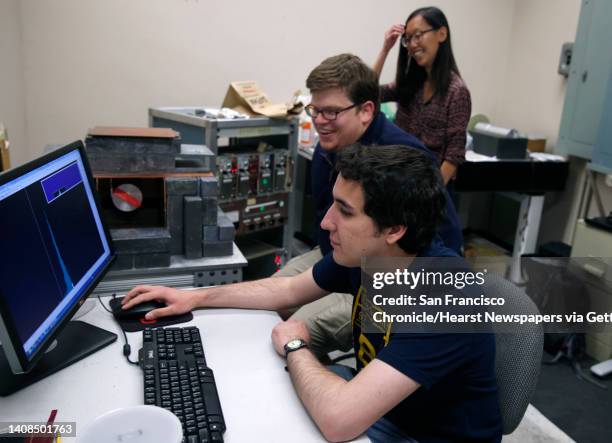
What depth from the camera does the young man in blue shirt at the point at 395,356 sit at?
0.97 metres

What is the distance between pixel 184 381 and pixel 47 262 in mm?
352

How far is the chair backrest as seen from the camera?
113 cm

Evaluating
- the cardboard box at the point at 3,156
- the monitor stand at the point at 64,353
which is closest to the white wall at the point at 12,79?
the cardboard box at the point at 3,156

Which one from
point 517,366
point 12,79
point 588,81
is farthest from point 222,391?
point 588,81

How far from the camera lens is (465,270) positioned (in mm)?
1099

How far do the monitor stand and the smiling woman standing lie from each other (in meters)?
1.61

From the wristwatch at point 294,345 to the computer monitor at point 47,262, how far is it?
1.29 ft

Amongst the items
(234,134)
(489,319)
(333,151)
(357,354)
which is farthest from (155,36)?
(489,319)

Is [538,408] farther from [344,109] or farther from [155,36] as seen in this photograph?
[155,36]

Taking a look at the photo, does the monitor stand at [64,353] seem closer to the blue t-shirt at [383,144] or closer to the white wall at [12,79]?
the blue t-shirt at [383,144]

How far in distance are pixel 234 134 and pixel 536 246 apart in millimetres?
2265


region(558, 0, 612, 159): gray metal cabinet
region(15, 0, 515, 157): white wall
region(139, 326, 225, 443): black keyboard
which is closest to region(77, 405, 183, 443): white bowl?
region(139, 326, 225, 443): black keyboard

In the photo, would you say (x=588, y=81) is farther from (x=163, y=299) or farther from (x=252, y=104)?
(x=163, y=299)

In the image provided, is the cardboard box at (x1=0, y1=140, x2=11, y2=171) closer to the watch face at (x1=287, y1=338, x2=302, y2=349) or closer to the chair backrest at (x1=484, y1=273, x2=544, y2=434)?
the watch face at (x1=287, y1=338, x2=302, y2=349)
